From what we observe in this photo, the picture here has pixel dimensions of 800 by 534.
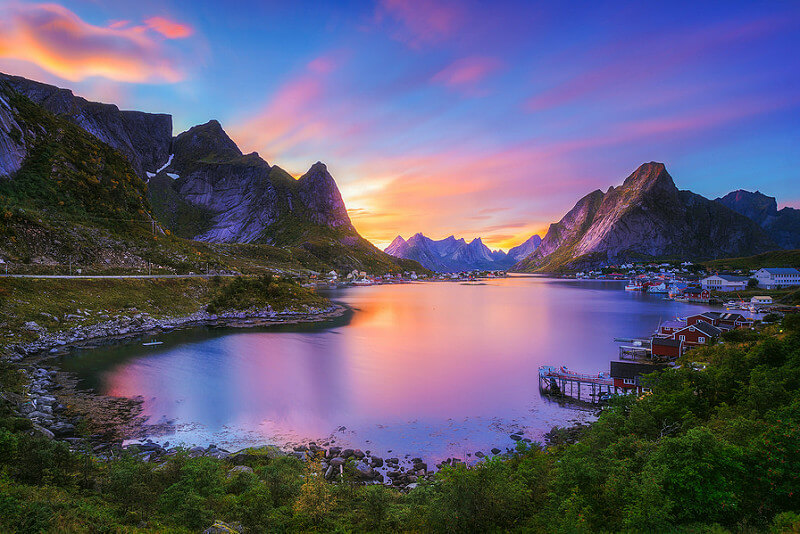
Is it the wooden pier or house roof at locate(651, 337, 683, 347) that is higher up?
house roof at locate(651, 337, 683, 347)

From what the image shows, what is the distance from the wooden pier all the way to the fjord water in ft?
5.14

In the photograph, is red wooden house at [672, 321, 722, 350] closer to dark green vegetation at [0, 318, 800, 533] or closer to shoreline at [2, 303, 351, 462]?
dark green vegetation at [0, 318, 800, 533]

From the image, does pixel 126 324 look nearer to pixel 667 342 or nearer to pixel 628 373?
pixel 628 373

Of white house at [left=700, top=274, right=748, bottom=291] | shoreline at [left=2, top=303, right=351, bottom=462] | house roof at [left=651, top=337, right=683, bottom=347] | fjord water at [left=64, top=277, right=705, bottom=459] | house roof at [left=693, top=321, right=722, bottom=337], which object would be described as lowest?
fjord water at [left=64, top=277, right=705, bottom=459]

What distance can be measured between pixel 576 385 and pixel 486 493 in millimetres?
26124

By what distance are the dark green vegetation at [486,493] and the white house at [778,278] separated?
424 ft

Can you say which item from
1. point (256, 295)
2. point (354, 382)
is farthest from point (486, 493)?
point (256, 295)

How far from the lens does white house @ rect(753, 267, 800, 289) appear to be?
100m

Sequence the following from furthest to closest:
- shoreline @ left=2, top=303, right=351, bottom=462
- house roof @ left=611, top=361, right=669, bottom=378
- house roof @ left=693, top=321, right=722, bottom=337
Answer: house roof @ left=693, top=321, right=722, bottom=337 → house roof @ left=611, top=361, right=669, bottom=378 → shoreline @ left=2, top=303, right=351, bottom=462

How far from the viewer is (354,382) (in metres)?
33.5

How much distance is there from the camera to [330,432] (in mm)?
22797

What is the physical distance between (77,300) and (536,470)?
55.9 metres

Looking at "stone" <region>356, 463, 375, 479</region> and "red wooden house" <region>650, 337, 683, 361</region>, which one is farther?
"red wooden house" <region>650, 337, 683, 361</region>

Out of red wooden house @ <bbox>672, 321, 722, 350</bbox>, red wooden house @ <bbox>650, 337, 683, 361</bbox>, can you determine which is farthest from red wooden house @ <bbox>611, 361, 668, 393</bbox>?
red wooden house @ <bbox>672, 321, 722, 350</bbox>
